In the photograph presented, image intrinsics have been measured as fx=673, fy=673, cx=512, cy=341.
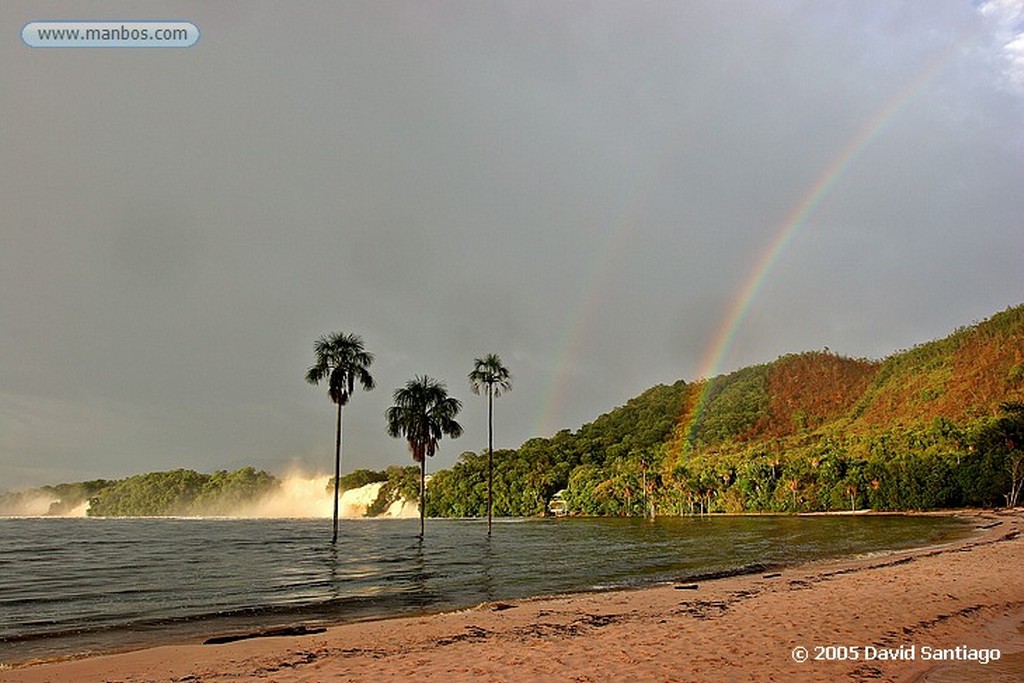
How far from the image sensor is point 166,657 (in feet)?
46.1

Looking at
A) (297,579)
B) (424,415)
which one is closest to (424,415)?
(424,415)

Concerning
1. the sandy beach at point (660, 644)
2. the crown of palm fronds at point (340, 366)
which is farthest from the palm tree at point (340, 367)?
the sandy beach at point (660, 644)

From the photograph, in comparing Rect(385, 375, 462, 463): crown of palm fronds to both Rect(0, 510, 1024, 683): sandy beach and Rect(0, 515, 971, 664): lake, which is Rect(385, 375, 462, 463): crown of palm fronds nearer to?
Rect(0, 515, 971, 664): lake

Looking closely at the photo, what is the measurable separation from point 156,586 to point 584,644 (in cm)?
2377

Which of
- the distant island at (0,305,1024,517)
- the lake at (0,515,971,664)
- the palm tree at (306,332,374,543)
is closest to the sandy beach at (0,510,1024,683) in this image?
the lake at (0,515,971,664)

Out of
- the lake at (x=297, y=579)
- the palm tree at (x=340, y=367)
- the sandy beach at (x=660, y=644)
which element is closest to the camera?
the sandy beach at (x=660, y=644)

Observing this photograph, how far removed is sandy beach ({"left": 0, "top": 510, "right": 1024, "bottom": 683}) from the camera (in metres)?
11.6

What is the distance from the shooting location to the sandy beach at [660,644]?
38.0ft

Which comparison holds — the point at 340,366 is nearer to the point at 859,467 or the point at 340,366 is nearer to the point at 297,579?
the point at 297,579

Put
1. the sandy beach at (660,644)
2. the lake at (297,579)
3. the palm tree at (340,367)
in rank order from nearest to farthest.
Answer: the sandy beach at (660,644)
the lake at (297,579)
the palm tree at (340,367)

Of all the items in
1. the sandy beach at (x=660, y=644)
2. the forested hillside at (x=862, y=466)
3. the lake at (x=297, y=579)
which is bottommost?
the lake at (x=297, y=579)

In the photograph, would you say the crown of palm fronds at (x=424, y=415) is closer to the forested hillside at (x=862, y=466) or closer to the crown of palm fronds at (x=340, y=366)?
the crown of palm fronds at (x=340, y=366)

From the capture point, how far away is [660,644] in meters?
13.7

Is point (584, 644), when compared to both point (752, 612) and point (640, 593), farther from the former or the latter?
point (640, 593)
